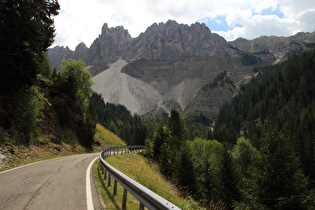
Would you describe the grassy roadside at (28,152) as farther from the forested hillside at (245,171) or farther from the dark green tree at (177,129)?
the dark green tree at (177,129)

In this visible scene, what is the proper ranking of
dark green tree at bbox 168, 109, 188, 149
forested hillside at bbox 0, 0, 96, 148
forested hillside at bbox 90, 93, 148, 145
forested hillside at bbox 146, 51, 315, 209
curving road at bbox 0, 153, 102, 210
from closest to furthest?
curving road at bbox 0, 153, 102, 210
forested hillside at bbox 146, 51, 315, 209
forested hillside at bbox 0, 0, 96, 148
dark green tree at bbox 168, 109, 188, 149
forested hillside at bbox 90, 93, 148, 145

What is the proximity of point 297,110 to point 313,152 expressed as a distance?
Answer: 63.4 m

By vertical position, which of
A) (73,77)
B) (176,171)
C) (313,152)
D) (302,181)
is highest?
(73,77)

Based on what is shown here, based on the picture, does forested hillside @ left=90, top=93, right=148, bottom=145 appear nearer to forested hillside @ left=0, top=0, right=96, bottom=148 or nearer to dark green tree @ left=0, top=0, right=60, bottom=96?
forested hillside @ left=0, top=0, right=96, bottom=148

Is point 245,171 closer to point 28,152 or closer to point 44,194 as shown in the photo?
point 28,152

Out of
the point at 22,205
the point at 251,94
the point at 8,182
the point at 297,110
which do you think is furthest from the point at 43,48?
the point at 251,94

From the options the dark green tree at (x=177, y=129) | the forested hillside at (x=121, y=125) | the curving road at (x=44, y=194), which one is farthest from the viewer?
the forested hillside at (x=121, y=125)

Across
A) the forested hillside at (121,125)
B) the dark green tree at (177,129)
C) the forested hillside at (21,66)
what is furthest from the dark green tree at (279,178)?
the forested hillside at (121,125)

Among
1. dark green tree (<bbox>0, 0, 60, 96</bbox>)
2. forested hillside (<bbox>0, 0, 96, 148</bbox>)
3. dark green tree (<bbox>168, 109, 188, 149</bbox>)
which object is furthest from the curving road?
dark green tree (<bbox>168, 109, 188, 149</bbox>)

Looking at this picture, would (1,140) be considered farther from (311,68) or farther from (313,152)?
(311,68)

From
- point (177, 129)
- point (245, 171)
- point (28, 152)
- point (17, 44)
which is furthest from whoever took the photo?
point (177, 129)

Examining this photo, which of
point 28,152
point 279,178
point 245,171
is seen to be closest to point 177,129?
point 245,171

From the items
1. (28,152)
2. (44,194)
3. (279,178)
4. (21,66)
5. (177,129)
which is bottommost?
(279,178)

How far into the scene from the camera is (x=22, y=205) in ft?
18.5
